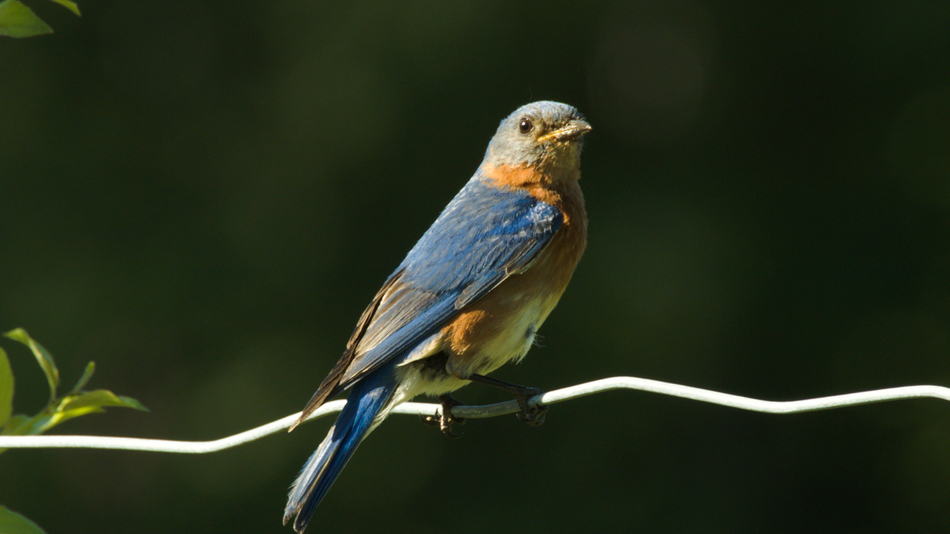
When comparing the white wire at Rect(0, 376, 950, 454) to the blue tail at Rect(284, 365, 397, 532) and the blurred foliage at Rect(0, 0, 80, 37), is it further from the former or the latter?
the blurred foliage at Rect(0, 0, 80, 37)

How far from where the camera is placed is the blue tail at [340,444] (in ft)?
6.63

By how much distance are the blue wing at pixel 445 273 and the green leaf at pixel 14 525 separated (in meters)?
0.84

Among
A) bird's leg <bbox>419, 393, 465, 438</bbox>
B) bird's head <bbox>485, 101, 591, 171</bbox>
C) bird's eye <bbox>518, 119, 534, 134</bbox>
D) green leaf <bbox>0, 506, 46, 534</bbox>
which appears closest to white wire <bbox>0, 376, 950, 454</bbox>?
green leaf <bbox>0, 506, 46, 534</bbox>

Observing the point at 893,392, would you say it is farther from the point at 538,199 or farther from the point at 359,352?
the point at 538,199

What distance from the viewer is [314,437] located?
4453 millimetres

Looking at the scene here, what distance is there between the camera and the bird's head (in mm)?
2779

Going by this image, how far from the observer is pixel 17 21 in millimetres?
1427

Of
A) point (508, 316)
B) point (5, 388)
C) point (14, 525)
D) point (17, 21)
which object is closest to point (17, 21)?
point (17, 21)

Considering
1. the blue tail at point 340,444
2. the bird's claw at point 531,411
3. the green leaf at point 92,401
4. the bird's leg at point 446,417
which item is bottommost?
the bird's leg at point 446,417

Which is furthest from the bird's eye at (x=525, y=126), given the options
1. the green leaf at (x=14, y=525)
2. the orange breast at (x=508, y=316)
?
the green leaf at (x=14, y=525)

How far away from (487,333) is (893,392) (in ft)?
4.11

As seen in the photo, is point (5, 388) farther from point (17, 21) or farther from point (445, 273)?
point (445, 273)

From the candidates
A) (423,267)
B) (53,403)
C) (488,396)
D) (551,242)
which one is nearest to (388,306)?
(423,267)

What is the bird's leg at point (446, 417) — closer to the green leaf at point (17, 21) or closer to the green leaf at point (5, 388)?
the green leaf at point (5, 388)
